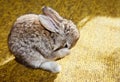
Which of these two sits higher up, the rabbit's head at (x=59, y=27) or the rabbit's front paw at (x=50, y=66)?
the rabbit's head at (x=59, y=27)

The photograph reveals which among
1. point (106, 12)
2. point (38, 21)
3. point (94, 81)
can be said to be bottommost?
point (94, 81)

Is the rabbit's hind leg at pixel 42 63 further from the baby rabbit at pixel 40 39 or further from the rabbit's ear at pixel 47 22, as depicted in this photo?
the rabbit's ear at pixel 47 22

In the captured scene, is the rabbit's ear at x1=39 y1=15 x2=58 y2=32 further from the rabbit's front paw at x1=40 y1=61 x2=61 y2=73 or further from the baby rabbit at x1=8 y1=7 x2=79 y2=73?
the rabbit's front paw at x1=40 y1=61 x2=61 y2=73

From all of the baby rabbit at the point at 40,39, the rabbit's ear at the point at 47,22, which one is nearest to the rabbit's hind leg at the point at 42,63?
the baby rabbit at the point at 40,39

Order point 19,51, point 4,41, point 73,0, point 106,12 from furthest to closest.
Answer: point 73,0, point 106,12, point 4,41, point 19,51

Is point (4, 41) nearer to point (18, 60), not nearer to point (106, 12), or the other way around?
point (18, 60)

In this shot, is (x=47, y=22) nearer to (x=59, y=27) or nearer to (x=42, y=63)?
(x=59, y=27)

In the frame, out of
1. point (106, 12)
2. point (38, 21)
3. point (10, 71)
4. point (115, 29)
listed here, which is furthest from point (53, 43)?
point (106, 12)
